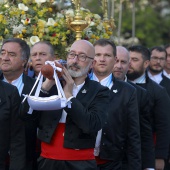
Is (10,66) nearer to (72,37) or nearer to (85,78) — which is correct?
(85,78)

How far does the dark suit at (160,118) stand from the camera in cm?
948

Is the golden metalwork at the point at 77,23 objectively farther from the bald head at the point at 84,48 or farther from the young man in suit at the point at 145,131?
the bald head at the point at 84,48

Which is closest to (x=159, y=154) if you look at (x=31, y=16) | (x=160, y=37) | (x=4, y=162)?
(x=31, y=16)

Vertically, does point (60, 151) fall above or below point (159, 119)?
above

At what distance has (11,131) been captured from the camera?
270 inches

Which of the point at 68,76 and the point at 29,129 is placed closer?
the point at 68,76

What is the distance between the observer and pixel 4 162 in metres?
6.89

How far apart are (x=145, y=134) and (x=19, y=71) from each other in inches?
75.3

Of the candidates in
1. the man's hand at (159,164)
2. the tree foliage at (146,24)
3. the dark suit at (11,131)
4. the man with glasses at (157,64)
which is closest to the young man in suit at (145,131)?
the man's hand at (159,164)

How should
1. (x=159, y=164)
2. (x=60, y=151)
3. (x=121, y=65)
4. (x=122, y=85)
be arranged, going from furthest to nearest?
(x=159, y=164) < (x=121, y=65) < (x=122, y=85) < (x=60, y=151)

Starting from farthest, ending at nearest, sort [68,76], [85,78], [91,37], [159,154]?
1. [91,37]
2. [159,154]
3. [85,78]
4. [68,76]

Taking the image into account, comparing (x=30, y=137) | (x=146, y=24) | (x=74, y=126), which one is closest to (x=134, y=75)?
(x=30, y=137)

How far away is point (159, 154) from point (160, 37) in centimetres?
2585

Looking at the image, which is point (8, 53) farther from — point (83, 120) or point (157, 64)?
point (157, 64)
